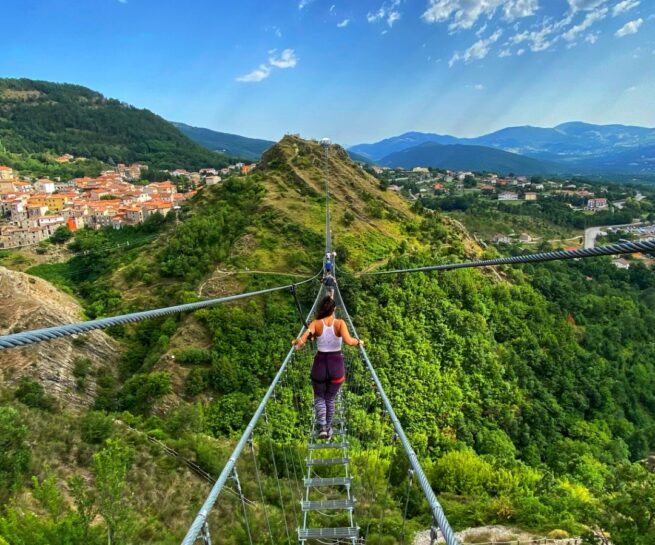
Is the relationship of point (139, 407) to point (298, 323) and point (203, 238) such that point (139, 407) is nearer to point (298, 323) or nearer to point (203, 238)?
point (298, 323)

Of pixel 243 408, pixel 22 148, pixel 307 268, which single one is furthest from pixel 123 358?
pixel 22 148

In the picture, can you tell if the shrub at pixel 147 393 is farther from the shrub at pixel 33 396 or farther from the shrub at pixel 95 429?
the shrub at pixel 95 429

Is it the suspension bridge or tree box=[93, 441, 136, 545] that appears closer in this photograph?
the suspension bridge

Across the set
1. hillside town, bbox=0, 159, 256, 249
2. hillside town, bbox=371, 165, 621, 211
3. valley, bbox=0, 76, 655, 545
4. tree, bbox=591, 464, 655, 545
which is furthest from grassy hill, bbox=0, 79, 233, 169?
tree, bbox=591, 464, 655, 545

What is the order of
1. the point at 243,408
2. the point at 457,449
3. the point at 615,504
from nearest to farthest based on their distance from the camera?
1. the point at 615,504
2. the point at 243,408
3. the point at 457,449

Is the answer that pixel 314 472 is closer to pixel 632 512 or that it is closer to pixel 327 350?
pixel 327 350

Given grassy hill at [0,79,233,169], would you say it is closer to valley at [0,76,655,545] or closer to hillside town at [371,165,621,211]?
hillside town at [371,165,621,211]
